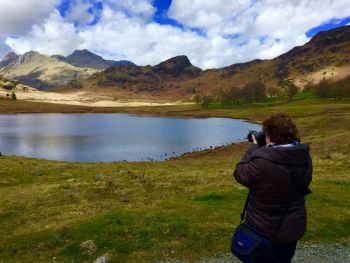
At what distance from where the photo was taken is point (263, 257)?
8039 millimetres

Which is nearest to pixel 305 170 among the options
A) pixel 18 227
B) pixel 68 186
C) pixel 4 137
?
pixel 18 227

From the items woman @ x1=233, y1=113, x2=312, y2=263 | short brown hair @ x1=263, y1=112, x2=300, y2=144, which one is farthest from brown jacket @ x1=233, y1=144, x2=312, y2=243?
short brown hair @ x1=263, y1=112, x2=300, y2=144

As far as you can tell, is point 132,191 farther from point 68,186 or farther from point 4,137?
point 4,137

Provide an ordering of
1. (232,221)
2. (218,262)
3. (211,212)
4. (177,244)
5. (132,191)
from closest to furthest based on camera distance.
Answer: (218,262) < (177,244) < (232,221) < (211,212) < (132,191)

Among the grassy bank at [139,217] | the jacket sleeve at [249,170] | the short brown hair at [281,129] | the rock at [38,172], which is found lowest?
the rock at [38,172]

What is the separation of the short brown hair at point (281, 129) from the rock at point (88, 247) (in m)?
10.4

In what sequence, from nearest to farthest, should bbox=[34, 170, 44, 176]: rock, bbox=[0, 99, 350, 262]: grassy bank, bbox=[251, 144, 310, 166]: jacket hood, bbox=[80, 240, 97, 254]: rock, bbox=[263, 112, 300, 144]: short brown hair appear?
bbox=[251, 144, 310, 166]: jacket hood
bbox=[263, 112, 300, 144]: short brown hair
bbox=[80, 240, 97, 254]: rock
bbox=[0, 99, 350, 262]: grassy bank
bbox=[34, 170, 44, 176]: rock

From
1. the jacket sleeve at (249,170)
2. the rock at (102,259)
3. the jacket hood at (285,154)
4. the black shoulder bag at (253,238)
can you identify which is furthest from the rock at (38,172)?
the jacket hood at (285,154)

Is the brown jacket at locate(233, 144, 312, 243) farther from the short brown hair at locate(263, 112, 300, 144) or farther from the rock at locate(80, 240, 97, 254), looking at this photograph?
the rock at locate(80, 240, 97, 254)

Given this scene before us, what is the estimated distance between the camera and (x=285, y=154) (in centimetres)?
774

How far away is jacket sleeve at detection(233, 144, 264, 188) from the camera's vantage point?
7887 mm

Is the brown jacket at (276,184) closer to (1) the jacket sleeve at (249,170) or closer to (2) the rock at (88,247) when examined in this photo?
(1) the jacket sleeve at (249,170)

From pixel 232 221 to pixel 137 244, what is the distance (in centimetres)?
547

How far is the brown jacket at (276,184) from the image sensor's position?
25.6 feet
